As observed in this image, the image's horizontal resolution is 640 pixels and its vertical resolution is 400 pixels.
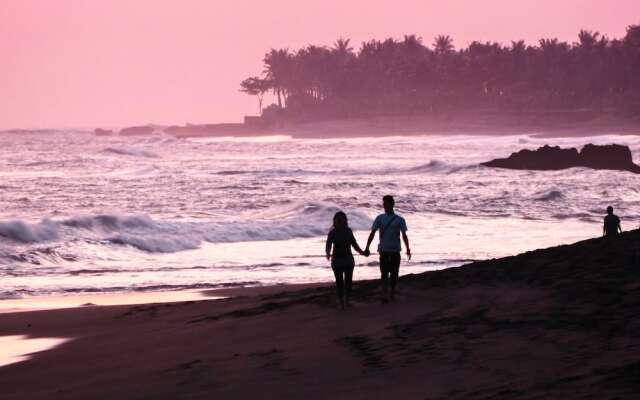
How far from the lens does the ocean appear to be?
22344 millimetres

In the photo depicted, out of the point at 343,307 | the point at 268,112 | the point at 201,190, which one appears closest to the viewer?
the point at 343,307

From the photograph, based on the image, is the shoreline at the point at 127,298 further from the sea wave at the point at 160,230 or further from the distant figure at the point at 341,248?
the sea wave at the point at 160,230

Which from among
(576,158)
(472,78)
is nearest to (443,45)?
(472,78)

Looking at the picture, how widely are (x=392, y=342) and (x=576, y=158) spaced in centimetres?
4923

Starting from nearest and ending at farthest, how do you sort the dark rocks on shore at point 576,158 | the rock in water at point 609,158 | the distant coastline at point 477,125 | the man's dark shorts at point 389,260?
the man's dark shorts at point 389,260 → the rock in water at point 609,158 → the dark rocks on shore at point 576,158 → the distant coastline at point 477,125

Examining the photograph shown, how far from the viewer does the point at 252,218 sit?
34.5 m

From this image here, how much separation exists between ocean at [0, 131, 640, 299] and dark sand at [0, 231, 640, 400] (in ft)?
19.1

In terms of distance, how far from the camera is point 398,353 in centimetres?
1046

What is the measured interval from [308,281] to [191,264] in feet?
Answer: 14.3

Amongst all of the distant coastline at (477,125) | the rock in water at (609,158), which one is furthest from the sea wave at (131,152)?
the distant coastline at (477,125)

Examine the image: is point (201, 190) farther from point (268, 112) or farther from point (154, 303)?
point (268, 112)

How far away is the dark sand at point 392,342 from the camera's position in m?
9.09

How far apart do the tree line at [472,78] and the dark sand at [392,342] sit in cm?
13544

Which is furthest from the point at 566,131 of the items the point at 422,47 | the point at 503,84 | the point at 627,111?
the point at 422,47
